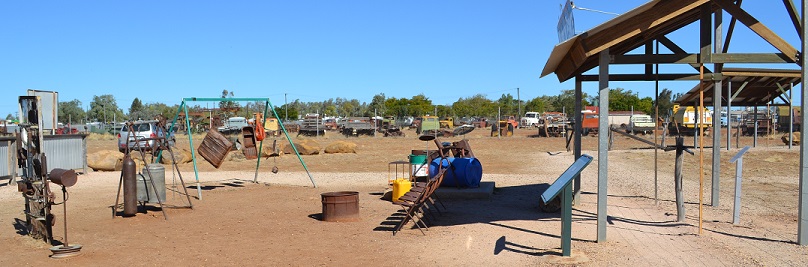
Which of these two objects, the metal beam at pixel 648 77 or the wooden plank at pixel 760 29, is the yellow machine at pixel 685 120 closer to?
the metal beam at pixel 648 77

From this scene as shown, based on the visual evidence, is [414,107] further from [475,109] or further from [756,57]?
[756,57]

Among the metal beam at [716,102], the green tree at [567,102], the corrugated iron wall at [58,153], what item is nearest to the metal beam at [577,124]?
the metal beam at [716,102]

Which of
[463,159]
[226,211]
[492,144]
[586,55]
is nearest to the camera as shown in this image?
[586,55]

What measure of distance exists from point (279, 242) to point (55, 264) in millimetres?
2705

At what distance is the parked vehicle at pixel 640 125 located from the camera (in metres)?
47.2

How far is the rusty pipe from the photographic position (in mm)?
11828

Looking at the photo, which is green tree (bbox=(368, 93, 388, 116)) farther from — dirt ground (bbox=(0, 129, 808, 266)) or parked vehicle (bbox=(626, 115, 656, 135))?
dirt ground (bbox=(0, 129, 808, 266))

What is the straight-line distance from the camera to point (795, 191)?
14625mm

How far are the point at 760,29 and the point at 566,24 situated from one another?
2.40 m

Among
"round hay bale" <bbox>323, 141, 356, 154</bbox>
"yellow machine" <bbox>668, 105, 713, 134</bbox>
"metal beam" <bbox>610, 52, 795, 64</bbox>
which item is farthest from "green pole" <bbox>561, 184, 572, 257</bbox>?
"yellow machine" <bbox>668, 105, 713, 134</bbox>

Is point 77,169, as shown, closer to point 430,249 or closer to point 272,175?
point 272,175

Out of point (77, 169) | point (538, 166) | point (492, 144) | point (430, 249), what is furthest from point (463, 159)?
point (492, 144)

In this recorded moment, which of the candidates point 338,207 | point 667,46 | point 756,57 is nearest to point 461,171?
point 338,207

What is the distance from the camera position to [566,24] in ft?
31.5
